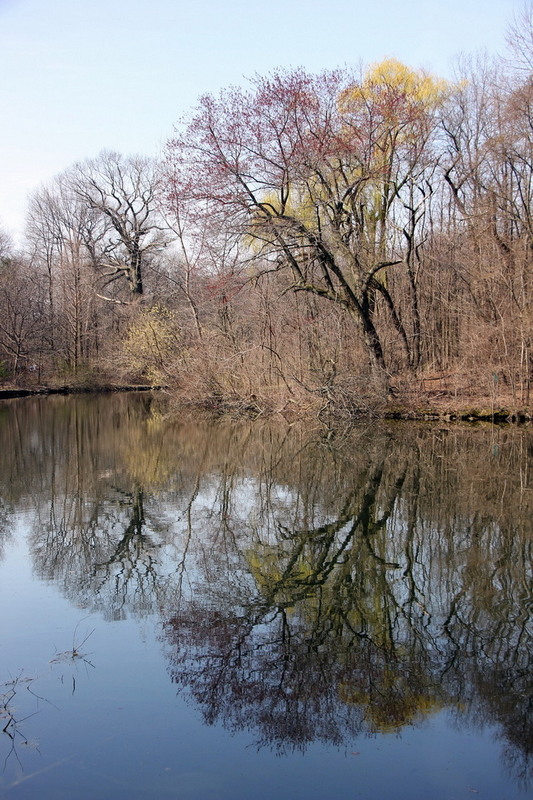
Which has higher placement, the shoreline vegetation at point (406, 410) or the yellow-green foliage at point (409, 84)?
the yellow-green foliage at point (409, 84)

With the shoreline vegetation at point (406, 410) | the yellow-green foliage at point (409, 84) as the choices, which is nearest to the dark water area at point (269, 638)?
the shoreline vegetation at point (406, 410)

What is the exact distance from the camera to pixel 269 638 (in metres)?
5.77

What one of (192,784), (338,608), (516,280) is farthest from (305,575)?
(516,280)

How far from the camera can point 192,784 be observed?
3969 mm

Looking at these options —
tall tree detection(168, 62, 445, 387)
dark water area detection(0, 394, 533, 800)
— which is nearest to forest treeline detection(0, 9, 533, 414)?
tall tree detection(168, 62, 445, 387)

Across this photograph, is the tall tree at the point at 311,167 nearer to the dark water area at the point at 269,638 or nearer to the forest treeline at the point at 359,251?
the forest treeline at the point at 359,251

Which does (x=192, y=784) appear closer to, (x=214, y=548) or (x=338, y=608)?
(x=338, y=608)

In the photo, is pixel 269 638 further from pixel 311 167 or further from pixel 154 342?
pixel 154 342

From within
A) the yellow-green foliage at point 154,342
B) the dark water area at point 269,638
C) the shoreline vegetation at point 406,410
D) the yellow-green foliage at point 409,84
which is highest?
the yellow-green foliage at point 409,84


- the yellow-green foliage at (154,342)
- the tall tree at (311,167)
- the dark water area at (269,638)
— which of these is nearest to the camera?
the dark water area at (269,638)

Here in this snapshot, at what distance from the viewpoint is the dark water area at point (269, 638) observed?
4.13 metres

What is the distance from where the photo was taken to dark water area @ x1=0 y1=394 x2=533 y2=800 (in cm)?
413

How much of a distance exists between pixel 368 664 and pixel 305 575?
2.21 meters

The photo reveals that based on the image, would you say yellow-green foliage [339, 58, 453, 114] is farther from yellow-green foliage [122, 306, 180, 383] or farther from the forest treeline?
yellow-green foliage [122, 306, 180, 383]
